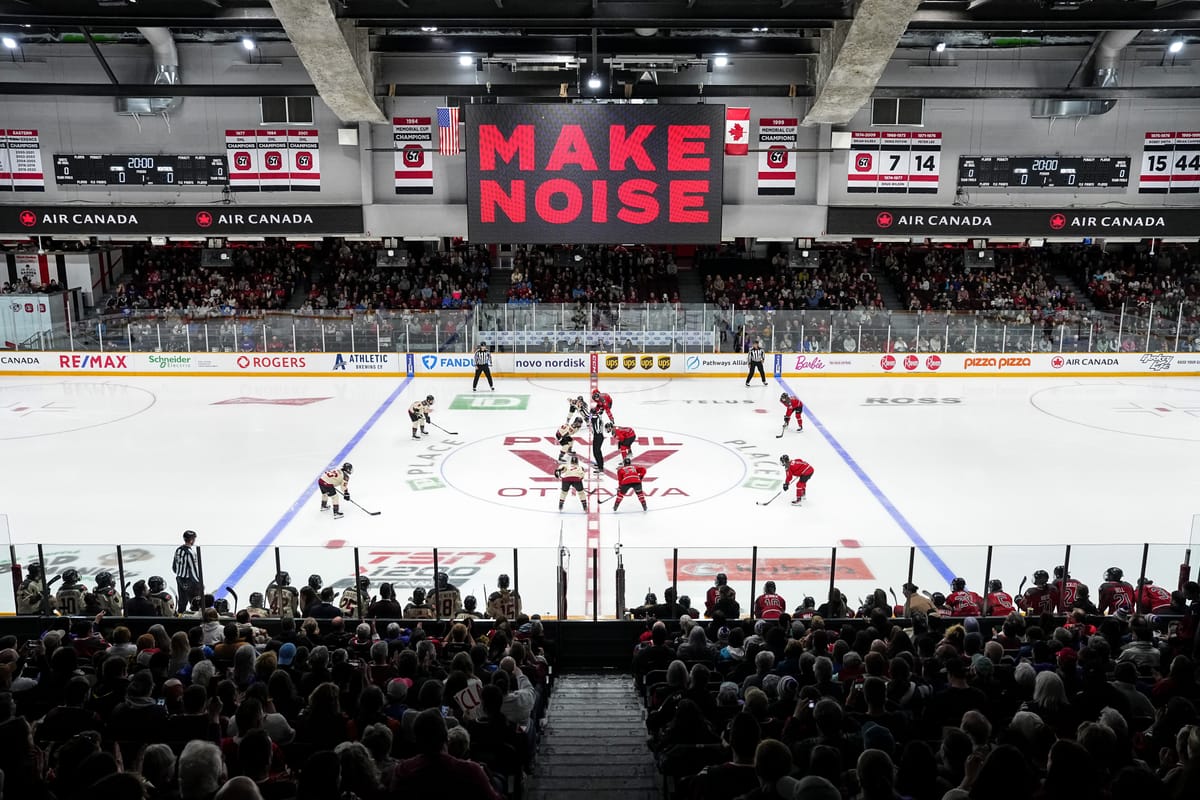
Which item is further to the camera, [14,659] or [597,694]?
[597,694]

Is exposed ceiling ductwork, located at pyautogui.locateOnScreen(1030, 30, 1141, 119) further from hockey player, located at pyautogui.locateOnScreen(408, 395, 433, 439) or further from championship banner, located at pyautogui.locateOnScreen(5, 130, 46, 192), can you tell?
championship banner, located at pyautogui.locateOnScreen(5, 130, 46, 192)

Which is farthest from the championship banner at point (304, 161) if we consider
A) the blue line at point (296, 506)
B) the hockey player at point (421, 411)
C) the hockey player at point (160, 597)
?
the hockey player at point (160, 597)

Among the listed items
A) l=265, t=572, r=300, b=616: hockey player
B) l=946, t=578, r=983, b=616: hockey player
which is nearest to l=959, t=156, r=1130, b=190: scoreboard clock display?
l=946, t=578, r=983, b=616: hockey player

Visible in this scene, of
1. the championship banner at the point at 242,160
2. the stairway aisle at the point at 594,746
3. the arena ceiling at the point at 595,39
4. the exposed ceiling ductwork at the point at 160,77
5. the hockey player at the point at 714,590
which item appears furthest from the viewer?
the championship banner at the point at 242,160

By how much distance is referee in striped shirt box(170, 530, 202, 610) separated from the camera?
9.10m

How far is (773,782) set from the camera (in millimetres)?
3533

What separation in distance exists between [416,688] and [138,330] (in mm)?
22512

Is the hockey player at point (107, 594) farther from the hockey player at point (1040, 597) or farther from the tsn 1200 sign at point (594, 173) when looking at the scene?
the tsn 1200 sign at point (594, 173)

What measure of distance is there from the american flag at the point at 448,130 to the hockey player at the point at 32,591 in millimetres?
16949

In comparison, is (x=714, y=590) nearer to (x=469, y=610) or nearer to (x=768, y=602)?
(x=768, y=602)

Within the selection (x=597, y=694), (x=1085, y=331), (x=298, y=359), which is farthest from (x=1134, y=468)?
(x=298, y=359)

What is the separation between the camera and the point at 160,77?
25.6 m

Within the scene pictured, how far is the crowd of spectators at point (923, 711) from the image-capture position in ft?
11.5

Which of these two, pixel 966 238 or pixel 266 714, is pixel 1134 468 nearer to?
pixel 966 238
